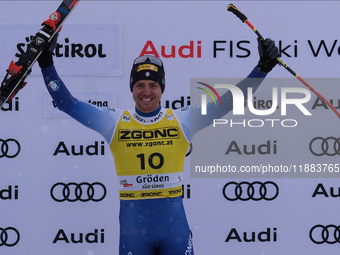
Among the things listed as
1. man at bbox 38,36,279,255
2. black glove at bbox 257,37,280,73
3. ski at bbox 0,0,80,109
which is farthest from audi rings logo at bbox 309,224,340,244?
ski at bbox 0,0,80,109

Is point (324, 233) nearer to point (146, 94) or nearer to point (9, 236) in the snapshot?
point (146, 94)

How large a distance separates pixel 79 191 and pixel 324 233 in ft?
7.92

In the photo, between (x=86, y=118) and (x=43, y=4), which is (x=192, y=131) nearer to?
(x=86, y=118)

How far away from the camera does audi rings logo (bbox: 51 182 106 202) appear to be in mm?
3930

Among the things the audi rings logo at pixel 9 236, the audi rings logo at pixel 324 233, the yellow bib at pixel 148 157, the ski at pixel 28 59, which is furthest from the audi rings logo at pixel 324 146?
the audi rings logo at pixel 9 236

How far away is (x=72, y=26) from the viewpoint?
3.89 metres

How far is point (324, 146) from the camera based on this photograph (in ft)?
13.1

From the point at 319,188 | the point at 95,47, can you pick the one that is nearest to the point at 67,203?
the point at 95,47

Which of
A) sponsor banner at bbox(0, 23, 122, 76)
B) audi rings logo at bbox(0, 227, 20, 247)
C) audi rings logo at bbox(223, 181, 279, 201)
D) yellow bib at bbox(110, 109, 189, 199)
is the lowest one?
audi rings logo at bbox(0, 227, 20, 247)

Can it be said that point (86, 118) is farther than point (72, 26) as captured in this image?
No

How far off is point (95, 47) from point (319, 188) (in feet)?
8.37

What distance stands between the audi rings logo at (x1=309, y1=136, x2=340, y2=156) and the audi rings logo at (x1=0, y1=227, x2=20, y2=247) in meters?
2.98

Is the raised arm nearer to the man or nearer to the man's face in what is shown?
the man

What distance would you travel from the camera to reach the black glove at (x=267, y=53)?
2.76 meters
